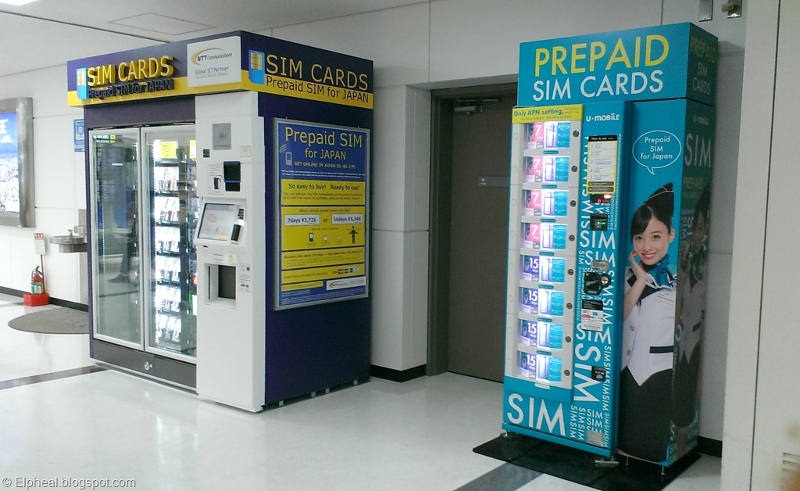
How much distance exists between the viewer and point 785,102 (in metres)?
2.72

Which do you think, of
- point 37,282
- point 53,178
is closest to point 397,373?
point 37,282

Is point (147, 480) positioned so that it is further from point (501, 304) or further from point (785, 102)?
point (785, 102)

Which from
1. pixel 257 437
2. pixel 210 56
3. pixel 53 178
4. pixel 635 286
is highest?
pixel 210 56

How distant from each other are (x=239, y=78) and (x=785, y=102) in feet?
10.8

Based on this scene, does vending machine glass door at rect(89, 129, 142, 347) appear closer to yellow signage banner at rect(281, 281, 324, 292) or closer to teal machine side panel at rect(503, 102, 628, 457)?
yellow signage banner at rect(281, 281, 324, 292)

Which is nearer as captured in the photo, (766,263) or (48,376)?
(766,263)

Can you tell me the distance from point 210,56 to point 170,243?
1.66 meters

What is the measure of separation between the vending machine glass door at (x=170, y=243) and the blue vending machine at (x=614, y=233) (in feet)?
8.97

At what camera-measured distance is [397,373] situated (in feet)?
19.4

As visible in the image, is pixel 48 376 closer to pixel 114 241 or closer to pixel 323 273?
pixel 114 241

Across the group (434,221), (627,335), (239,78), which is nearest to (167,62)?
(239,78)

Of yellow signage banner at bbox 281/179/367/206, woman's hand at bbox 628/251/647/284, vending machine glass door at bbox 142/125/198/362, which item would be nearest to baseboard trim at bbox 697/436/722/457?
woman's hand at bbox 628/251/647/284

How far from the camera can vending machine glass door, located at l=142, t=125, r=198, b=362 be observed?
568cm

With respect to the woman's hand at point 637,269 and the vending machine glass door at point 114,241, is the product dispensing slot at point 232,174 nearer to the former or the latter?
the vending machine glass door at point 114,241
